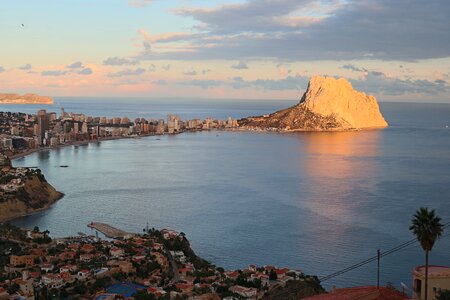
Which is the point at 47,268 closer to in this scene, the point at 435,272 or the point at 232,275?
the point at 232,275

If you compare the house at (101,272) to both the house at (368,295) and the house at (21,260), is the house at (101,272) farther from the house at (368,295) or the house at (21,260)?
the house at (368,295)

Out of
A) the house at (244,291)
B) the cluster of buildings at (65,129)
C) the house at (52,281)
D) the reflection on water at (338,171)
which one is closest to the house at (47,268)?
the house at (52,281)

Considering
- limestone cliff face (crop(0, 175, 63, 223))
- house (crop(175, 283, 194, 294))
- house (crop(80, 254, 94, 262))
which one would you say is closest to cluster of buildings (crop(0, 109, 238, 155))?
limestone cliff face (crop(0, 175, 63, 223))

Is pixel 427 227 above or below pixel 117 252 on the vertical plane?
above

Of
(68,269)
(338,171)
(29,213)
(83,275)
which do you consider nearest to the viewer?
(83,275)

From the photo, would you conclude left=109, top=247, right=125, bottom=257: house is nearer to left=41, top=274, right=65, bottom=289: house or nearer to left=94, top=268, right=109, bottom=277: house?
left=94, top=268, right=109, bottom=277: house

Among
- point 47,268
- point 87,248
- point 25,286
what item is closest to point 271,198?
point 87,248

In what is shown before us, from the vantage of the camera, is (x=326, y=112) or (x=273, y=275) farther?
(x=326, y=112)
